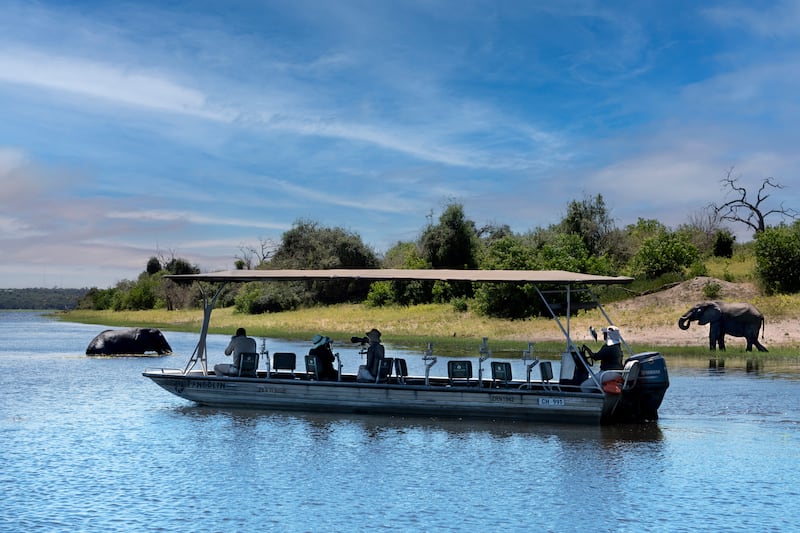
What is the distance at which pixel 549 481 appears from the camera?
1397cm

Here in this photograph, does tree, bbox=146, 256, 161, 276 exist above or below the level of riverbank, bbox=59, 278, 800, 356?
above

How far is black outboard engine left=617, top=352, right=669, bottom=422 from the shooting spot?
18.8 m

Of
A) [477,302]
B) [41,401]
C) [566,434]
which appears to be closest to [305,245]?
[477,302]

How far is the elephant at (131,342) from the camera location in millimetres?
39750

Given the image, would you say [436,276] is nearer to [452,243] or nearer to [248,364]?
[248,364]

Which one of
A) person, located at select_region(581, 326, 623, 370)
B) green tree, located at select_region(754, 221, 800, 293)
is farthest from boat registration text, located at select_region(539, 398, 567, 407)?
green tree, located at select_region(754, 221, 800, 293)

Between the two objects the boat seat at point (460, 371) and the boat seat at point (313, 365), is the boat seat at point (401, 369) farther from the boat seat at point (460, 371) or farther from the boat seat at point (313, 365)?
the boat seat at point (313, 365)

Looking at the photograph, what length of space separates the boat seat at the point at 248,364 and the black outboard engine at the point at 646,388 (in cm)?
828

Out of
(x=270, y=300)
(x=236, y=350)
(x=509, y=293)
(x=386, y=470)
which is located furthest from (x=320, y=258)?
(x=386, y=470)

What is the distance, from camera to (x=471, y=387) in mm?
19453

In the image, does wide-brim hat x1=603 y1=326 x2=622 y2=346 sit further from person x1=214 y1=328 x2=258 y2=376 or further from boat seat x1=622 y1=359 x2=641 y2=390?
person x1=214 y1=328 x2=258 y2=376

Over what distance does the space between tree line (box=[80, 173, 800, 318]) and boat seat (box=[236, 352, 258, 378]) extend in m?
15.2

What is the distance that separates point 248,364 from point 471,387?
531 centimetres

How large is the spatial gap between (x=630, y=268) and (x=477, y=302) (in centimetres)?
1177
